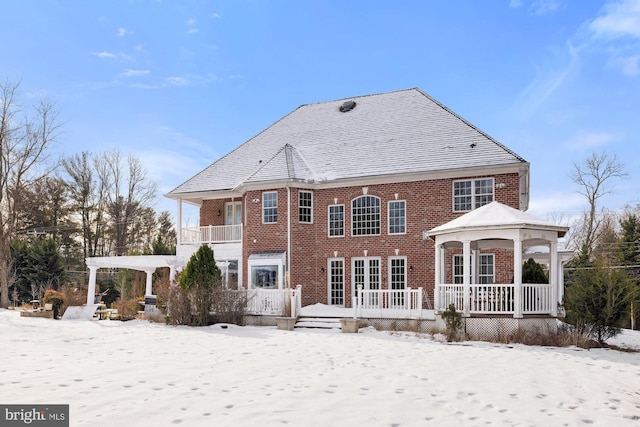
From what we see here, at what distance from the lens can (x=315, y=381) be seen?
9.29 m

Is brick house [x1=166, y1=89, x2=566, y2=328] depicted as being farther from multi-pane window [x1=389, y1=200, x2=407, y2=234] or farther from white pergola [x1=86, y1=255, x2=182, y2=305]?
white pergola [x1=86, y1=255, x2=182, y2=305]

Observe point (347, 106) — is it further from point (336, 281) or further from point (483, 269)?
point (483, 269)

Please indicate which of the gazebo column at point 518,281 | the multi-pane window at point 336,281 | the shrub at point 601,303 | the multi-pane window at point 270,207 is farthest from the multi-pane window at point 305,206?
the shrub at point 601,303

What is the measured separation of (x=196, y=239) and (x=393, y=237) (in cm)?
939

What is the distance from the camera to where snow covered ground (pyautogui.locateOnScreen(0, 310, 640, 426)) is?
7.16 metres

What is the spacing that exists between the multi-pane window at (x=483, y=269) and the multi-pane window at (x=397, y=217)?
248 cm

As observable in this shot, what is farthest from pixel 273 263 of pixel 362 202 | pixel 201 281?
pixel 201 281

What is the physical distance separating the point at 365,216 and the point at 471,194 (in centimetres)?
445

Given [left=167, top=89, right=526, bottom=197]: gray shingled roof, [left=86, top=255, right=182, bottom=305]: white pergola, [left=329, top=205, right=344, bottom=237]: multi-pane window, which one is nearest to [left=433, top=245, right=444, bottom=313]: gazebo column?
[left=167, top=89, right=526, bottom=197]: gray shingled roof

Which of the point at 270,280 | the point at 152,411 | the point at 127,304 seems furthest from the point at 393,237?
the point at 152,411

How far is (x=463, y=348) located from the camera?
14.5 meters

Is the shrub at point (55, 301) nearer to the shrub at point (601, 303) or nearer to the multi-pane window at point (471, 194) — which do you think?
the multi-pane window at point (471, 194)

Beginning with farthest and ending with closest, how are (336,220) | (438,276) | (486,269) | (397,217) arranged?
(336,220) → (397,217) → (486,269) → (438,276)

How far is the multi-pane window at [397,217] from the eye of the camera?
23.4 meters
